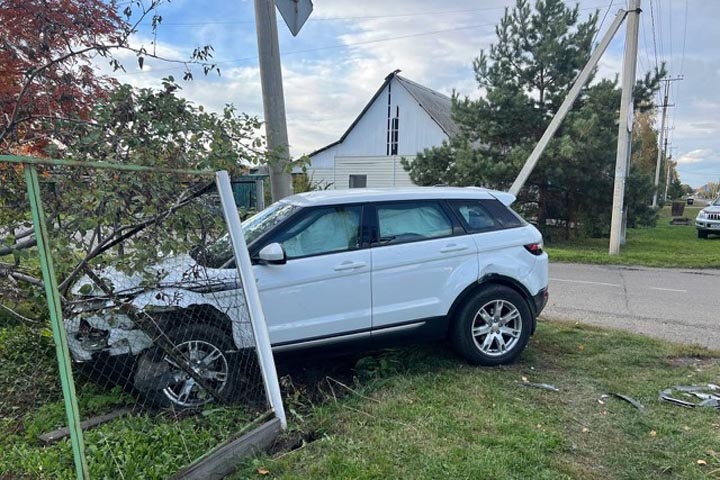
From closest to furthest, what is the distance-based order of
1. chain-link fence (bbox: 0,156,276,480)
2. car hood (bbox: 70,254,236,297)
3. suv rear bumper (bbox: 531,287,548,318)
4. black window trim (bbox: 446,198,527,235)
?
chain-link fence (bbox: 0,156,276,480)
car hood (bbox: 70,254,236,297)
black window trim (bbox: 446,198,527,235)
suv rear bumper (bbox: 531,287,548,318)

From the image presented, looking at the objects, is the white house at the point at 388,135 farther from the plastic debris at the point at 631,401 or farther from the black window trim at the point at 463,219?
the plastic debris at the point at 631,401

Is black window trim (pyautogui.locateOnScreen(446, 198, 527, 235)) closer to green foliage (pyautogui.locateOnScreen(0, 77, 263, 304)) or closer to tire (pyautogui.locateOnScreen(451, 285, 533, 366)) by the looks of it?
tire (pyautogui.locateOnScreen(451, 285, 533, 366))

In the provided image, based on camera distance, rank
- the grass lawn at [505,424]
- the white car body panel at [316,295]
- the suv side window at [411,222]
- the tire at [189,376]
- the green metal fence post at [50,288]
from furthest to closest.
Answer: the suv side window at [411,222] < the white car body panel at [316,295] < the tire at [189,376] < the grass lawn at [505,424] < the green metal fence post at [50,288]

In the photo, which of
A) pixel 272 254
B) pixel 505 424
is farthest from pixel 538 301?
pixel 272 254

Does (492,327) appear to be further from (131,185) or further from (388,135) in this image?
(388,135)

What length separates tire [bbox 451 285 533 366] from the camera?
4484mm

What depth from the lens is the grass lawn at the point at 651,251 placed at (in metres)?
12.1

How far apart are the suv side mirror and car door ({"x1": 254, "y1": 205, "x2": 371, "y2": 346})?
0.11m

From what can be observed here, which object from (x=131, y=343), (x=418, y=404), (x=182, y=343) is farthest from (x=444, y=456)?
(x=131, y=343)

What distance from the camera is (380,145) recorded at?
1005 inches

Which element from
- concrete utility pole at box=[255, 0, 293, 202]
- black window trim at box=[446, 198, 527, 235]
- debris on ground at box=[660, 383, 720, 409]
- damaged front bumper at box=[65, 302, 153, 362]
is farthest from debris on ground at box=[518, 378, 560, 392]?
damaged front bumper at box=[65, 302, 153, 362]

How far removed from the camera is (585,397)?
3896mm

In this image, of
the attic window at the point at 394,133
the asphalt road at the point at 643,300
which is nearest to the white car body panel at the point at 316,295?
the asphalt road at the point at 643,300

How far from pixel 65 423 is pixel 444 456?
8.29 ft
